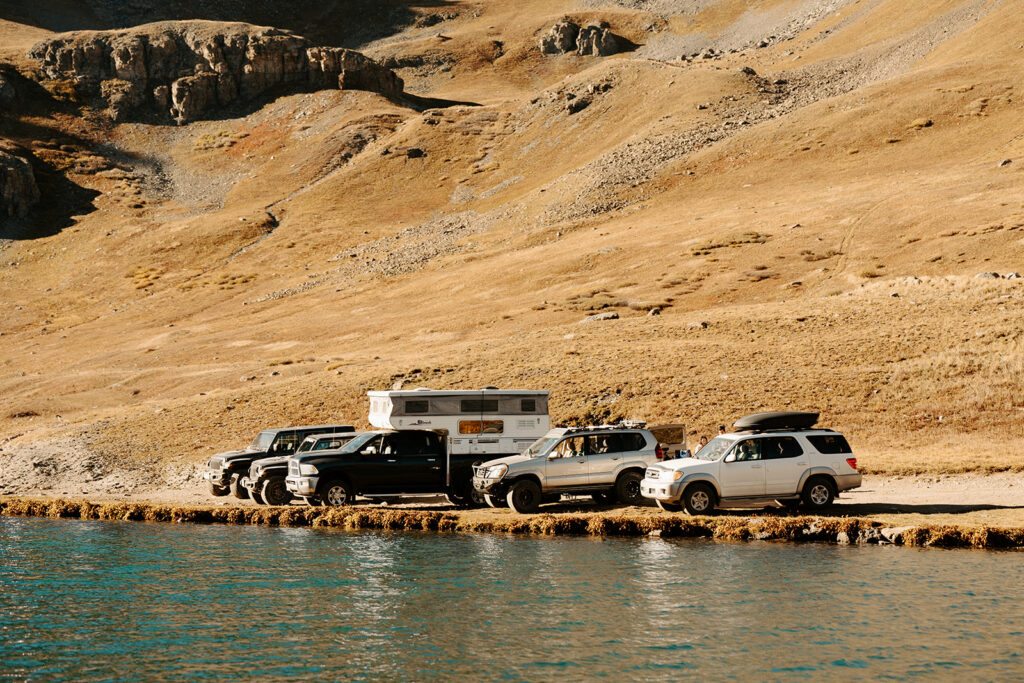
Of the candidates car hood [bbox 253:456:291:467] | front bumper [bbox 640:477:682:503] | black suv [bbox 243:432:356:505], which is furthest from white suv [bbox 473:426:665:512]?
car hood [bbox 253:456:291:467]

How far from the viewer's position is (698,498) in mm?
25531

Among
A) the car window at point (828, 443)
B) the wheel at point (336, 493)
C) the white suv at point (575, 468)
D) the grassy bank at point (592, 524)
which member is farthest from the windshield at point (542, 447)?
the car window at point (828, 443)

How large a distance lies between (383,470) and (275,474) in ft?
13.9

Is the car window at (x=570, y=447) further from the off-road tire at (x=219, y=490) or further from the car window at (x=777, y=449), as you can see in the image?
the off-road tire at (x=219, y=490)

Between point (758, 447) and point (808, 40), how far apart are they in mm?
160773

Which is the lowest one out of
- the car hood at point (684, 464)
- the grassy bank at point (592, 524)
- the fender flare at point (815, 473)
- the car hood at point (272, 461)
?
the grassy bank at point (592, 524)

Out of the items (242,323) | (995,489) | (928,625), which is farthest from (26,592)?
(242,323)

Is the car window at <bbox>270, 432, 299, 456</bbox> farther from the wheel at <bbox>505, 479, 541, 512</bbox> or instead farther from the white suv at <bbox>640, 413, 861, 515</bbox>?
the white suv at <bbox>640, 413, 861, 515</bbox>

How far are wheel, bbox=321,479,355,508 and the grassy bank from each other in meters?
0.56

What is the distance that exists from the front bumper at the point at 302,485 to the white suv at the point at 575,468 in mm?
4762

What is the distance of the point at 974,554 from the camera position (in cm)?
2105

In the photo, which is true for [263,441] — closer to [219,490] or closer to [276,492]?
[219,490]

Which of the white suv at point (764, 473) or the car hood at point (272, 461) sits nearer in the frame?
the white suv at point (764, 473)

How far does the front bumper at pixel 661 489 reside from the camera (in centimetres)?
2522
